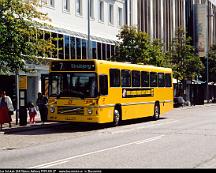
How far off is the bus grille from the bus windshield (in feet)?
1.73

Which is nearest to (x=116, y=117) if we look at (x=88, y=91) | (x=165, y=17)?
(x=88, y=91)

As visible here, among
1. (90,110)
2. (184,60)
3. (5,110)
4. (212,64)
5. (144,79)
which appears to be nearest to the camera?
(90,110)

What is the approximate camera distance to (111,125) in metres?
26.6

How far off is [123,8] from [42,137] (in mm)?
36661

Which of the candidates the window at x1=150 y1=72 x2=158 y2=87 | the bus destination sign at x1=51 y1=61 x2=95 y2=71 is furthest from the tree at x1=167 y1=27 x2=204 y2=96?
the bus destination sign at x1=51 y1=61 x2=95 y2=71

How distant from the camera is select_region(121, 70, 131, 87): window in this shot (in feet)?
84.7

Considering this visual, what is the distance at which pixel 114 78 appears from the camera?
2489 centimetres

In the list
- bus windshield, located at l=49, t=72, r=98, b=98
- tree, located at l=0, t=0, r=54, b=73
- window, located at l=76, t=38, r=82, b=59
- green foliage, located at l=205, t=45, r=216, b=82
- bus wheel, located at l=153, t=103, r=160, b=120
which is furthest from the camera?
green foliage, located at l=205, t=45, r=216, b=82

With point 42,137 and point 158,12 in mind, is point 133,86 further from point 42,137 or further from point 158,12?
point 158,12

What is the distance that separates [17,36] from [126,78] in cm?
640

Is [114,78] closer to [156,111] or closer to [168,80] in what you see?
[156,111]

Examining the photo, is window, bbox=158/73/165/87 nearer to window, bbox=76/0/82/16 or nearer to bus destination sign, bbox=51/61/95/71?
bus destination sign, bbox=51/61/95/71

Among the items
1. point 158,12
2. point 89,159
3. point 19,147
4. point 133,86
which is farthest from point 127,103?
point 158,12

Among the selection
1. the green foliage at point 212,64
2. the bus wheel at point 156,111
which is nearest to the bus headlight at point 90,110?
the bus wheel at point 156,111
